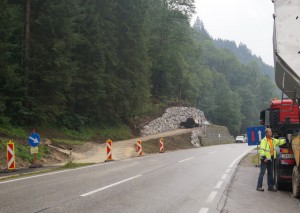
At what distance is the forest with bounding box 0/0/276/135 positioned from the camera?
26.8 meters

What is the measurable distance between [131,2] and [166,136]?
15084mm

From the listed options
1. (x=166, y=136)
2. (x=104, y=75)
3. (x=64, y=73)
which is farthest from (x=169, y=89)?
(x=64, y=73)

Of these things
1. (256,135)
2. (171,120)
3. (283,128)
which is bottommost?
(256,135)

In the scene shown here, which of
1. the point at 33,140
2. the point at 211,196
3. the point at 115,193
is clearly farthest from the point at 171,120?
the point at 211,196

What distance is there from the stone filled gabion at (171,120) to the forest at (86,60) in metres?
1.82

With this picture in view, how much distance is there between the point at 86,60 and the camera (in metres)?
35.4

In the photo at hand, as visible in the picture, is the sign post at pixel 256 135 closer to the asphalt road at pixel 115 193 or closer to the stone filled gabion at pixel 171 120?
the asphalt road at pixel 115 193

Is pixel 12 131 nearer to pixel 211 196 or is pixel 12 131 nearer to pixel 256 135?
pixel 256 135

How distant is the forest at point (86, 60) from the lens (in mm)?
26844

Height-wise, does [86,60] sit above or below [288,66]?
above

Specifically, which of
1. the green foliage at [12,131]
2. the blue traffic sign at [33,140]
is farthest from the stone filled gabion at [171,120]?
the blue traffic sign at [33,140]

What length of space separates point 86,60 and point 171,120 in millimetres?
23725

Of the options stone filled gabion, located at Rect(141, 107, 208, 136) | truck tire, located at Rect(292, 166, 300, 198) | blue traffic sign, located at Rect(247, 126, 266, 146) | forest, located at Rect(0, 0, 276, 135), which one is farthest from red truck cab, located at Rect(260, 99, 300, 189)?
stone filled gabion, located at Rect(141, 107, 208, 136)

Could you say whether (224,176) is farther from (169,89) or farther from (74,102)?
(169,89)
